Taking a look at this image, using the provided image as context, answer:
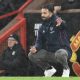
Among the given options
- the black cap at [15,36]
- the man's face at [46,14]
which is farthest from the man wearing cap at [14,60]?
the man's face at [46,14]

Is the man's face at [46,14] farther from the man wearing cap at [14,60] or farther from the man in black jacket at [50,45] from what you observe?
the man wearing cap at [14,60]

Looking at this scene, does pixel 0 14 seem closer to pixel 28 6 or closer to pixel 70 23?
pixel 28 6

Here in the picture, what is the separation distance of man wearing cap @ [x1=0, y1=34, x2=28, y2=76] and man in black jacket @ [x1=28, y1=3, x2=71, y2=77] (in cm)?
27

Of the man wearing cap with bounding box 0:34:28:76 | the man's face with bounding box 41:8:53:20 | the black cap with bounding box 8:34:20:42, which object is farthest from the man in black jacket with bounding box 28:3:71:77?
the black cap with bounding box 8:34:20:42

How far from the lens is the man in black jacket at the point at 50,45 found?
9.13 meters

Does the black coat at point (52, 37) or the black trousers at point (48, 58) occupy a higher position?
the black coat at point (52, 37)

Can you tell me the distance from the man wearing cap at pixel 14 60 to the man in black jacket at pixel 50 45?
0.27m

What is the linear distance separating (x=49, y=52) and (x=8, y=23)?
207cm

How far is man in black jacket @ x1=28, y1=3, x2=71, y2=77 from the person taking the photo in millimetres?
9133

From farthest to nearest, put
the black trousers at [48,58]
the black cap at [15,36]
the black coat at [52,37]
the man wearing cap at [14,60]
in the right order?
1. the black cap at [15,36]
2. the man wearing cap at [14,60]
3. the black coat at [52,37]
4. the black trousers at [48,58]

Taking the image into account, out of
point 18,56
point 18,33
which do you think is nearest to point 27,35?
point 18,33

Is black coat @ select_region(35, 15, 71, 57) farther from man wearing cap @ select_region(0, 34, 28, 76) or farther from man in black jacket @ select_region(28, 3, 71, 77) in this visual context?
man wearing cap @ select_region(0, 34, 28, 76)

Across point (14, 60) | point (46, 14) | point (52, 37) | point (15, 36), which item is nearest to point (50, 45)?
point (52, 37)

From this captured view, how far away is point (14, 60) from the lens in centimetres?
970
